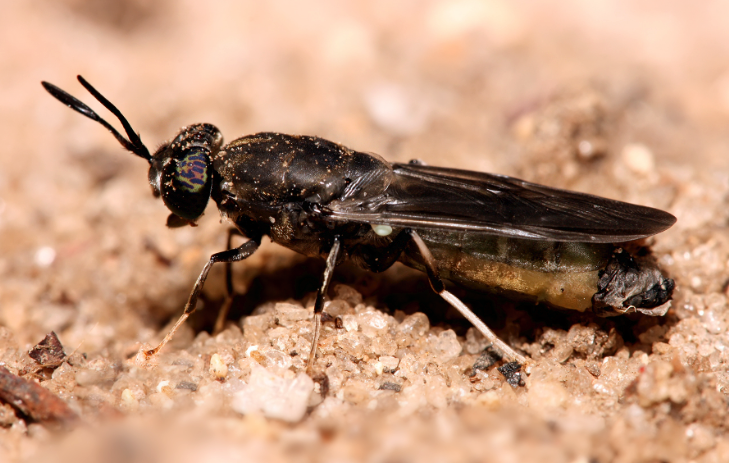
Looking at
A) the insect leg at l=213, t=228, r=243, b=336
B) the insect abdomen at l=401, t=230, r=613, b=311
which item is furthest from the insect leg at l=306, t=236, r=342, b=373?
the insect leg at l=213, t=228, r=243, b=336

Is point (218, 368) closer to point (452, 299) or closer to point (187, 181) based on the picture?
point (187, 181)

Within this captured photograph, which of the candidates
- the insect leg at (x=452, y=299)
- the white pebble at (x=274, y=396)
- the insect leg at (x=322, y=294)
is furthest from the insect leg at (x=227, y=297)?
the insect leg at (x=452, y=299)

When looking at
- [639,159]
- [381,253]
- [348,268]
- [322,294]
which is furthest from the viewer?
[639,159]

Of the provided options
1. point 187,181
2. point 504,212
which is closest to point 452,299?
point 504,212

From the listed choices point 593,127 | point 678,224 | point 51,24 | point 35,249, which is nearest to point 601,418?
point 678,224

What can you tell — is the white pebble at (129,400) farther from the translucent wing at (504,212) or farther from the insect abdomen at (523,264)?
the insect abdomen at (523,264)

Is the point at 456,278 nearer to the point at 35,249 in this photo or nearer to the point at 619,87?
the point at 619,87
